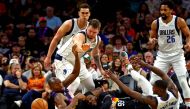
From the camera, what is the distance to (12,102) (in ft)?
41.1

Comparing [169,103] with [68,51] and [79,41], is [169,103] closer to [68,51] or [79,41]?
[79,41]

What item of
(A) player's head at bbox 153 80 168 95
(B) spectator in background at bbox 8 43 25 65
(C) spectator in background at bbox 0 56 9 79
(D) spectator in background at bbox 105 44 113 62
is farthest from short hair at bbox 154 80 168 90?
(B) spectator in background at bbox 8 43 25 65

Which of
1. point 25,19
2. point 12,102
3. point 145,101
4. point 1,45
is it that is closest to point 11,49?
point 1,45

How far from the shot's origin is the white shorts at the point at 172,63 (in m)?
10.6

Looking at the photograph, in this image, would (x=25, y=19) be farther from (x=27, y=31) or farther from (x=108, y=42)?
(x=108, y=42)

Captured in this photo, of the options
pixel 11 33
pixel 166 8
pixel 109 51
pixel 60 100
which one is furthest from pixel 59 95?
pixel 11 33

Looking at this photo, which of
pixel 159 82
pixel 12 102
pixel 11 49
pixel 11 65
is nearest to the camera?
pixel 159 82

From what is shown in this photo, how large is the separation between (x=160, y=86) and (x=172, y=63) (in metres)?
1.90

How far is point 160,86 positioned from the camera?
8898 mm

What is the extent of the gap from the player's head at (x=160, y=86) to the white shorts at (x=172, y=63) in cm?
165

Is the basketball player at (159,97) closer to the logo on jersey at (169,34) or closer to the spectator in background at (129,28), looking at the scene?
the logo on jersey at (169,34)

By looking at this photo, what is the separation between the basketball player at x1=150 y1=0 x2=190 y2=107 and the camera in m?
10.5

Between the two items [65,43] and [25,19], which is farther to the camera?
[25,19]

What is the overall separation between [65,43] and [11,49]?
213 inches
